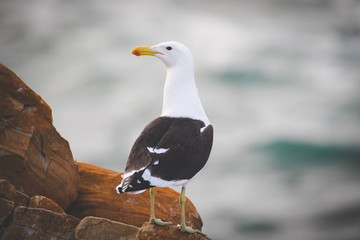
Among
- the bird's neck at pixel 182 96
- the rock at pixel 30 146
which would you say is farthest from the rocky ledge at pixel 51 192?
the bird's neck at pixel 182 96

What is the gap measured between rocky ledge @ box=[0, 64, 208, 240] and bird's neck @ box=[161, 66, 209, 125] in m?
1.81

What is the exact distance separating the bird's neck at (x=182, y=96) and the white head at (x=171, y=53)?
106mm

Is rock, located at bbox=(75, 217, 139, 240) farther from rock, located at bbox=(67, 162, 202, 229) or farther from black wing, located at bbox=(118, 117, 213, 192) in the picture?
rock, located at bbox=(67, 162, 202, 229)

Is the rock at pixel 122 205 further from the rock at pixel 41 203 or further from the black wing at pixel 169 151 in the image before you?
the black wing at pixel 169 151

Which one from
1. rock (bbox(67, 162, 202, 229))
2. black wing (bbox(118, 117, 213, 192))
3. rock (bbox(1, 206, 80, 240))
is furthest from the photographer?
rock (bbox(67, 162, 202, 229))

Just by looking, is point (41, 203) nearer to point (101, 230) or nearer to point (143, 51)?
point (101, 230)

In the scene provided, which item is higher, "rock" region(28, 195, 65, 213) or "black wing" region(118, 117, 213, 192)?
"black wing" region(118, 117, 213, 192)

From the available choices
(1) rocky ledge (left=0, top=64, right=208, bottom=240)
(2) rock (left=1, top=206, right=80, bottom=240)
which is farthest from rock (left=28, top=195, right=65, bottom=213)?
(2) rock (left=1, top=206, right=80, bottom=240)

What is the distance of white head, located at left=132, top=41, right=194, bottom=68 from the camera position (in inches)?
313

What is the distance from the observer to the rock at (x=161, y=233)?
7293 mm

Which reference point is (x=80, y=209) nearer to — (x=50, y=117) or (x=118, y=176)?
(x=118, y=176)

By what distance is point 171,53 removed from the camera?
313 inches

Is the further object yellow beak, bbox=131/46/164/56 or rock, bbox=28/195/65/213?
yellow beak, bbox=131/46/164/56

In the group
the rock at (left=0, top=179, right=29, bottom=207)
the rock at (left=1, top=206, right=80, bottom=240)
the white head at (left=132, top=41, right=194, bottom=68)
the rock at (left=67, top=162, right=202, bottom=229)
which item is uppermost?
the white head at (left=132, top=41, right=194, bottom=68)
